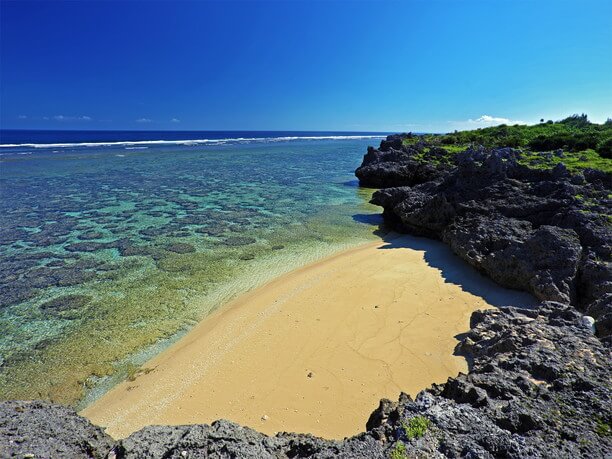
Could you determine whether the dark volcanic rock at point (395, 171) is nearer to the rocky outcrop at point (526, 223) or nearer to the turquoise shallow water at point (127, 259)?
the turquoise shallow water at point (127, 259)

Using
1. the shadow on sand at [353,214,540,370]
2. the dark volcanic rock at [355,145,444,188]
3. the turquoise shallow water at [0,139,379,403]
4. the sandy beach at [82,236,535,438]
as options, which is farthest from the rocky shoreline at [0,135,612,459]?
the dark volcanic rock at [355,145,444,188]

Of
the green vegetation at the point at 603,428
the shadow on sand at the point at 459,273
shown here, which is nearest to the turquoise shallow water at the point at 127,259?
the shadow on sand at the point at 459,273

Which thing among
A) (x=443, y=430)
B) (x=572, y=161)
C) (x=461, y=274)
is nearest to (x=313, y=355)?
(x=443, y=430)

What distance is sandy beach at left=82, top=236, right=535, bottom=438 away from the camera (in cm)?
596

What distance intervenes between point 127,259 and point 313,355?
8.85m

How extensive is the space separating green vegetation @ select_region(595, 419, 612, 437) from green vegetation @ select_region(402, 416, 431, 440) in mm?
1562

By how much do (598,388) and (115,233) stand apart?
1712 cm

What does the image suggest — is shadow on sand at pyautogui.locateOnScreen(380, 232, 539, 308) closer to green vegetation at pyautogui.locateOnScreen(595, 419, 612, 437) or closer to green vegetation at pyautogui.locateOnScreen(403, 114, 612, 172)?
green vegetation at pyautogui.locateOnScreen(595, 419, 612, 437)

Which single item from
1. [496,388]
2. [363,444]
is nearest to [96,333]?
[363,444]

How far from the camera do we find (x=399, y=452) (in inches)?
132

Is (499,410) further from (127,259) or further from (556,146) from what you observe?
(556,146)

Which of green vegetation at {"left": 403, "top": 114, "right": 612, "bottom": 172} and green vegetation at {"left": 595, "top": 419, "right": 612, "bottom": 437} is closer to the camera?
green vegetation at {"left": 595, "top": 419, "right": 612, "bottom": 437}

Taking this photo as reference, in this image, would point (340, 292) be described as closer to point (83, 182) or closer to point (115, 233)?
point (115, 233)

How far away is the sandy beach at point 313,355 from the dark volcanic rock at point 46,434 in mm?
2110
